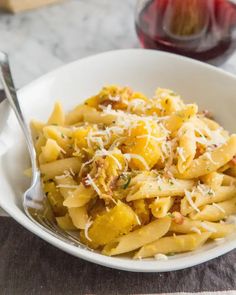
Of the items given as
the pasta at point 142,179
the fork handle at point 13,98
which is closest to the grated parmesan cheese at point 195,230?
the pasta at point 142,179

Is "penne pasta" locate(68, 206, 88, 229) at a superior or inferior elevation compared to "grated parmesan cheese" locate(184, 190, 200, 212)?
inferior

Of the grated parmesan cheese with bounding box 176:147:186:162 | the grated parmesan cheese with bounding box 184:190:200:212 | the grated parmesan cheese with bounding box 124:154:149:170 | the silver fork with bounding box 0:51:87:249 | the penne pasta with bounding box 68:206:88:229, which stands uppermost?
the grated parmesan cheese with bounding box 176:147:186:162

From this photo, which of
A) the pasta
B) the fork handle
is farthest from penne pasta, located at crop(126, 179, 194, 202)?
the fork handle

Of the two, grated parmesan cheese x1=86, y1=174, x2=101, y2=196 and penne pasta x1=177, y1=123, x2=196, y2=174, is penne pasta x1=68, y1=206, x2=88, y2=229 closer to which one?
grated parmesan cheese x1=86, y1=174, x2=101, y2=196

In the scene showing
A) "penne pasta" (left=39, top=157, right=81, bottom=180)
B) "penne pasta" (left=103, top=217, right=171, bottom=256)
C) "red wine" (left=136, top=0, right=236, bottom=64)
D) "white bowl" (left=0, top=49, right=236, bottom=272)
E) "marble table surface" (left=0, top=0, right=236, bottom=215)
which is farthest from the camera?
"marble table surface" (left=0, top=0, right=236, bottom=215)

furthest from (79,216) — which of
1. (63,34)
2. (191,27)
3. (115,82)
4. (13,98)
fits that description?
(63,34)

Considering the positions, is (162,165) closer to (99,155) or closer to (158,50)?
(99,155)

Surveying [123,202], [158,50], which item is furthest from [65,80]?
[123,202]
